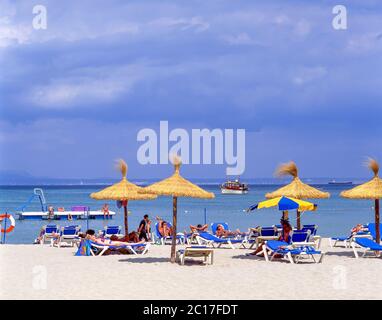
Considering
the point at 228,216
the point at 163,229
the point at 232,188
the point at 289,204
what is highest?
the point at 232,188

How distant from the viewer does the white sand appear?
30.0 feet

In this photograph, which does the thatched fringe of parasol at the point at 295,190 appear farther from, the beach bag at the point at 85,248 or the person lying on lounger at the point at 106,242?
the beach bag at the point at 85,248

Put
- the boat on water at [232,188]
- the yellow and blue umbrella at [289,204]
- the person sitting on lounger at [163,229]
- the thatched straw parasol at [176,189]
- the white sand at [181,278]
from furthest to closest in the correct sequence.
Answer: the boat on water at [232,188], the person sitting on lounger at [163,229], the yellow and blue umbrella at [289,204], the thatched straw parasol at [176,189], the white sand at [181,278]

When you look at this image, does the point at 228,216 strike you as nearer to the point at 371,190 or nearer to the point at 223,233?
the point at 223,233

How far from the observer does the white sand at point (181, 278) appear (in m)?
9.13

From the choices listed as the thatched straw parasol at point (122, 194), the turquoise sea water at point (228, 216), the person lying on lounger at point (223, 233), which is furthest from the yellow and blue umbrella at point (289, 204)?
the turquoise sea water at point (228, 216)

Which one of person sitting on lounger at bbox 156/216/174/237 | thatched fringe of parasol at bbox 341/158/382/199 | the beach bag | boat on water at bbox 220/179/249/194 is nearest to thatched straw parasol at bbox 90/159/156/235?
the beach bag

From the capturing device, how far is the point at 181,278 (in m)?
10.8

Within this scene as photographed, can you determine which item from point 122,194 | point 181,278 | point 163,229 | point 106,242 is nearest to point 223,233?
point 163,229

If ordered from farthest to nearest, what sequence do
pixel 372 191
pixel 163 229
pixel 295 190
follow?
1. pixel 163 229
2. pixel 295 190
3. pixel 372 191

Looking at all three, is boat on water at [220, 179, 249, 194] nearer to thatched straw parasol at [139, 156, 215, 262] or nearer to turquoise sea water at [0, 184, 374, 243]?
turquoise sea water at [0, 184, 374, 243]
